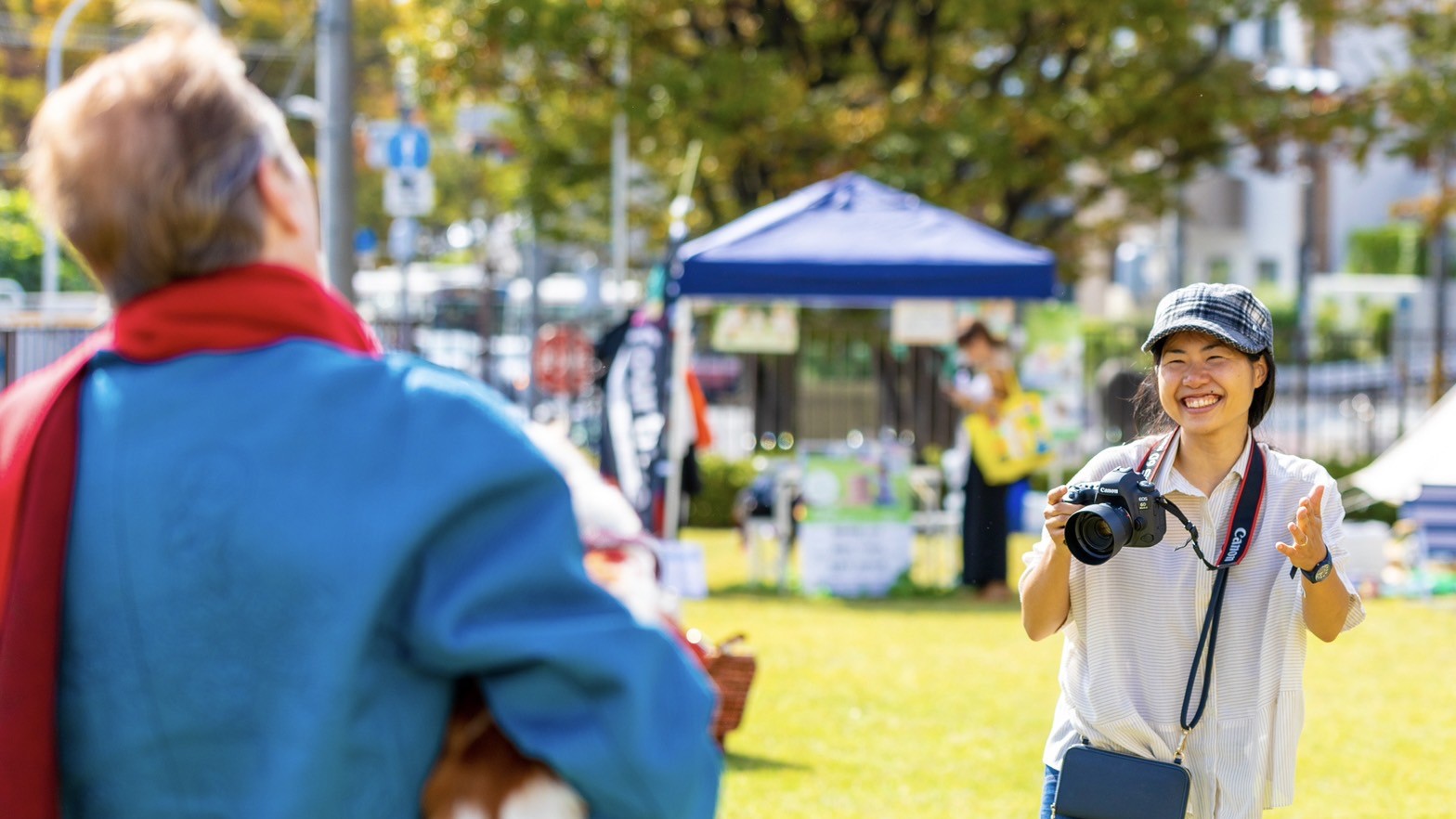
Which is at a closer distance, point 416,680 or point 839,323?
point 416,680

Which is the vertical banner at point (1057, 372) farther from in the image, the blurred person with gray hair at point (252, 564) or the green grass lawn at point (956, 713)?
the blurred person with gray hair at point (252, 564)

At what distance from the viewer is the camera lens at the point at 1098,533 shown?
3.16 metres

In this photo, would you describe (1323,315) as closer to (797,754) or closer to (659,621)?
(797,754)

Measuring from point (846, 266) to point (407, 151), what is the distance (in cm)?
513

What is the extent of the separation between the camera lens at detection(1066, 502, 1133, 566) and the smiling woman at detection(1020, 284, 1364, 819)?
3 centimetres

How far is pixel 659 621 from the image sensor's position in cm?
179

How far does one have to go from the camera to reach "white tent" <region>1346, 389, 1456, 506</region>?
11.2m

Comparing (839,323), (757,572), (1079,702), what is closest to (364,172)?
(839,323)

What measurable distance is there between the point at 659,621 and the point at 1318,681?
26.0 feet

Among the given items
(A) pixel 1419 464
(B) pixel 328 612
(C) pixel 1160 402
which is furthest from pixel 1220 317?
(A) pixel 1419 464

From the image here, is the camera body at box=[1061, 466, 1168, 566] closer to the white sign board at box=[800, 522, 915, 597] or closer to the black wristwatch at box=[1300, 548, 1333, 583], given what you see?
the black wristwatch at box=[1300, 548, 1333, 583]

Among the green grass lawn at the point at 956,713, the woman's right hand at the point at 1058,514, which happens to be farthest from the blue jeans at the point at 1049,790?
the green grass lawn at the point at 956,713

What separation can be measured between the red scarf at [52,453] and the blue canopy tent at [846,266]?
9.23 m

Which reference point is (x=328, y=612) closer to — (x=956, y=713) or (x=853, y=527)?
(x=956, y=713)
